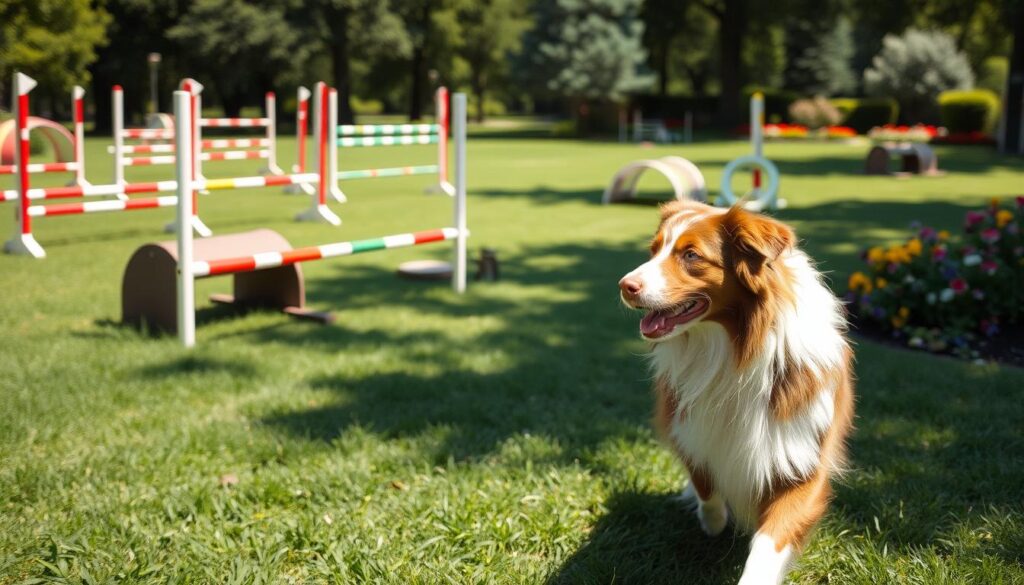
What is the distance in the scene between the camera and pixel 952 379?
5.01 m

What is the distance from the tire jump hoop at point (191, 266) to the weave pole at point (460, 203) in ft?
1.20

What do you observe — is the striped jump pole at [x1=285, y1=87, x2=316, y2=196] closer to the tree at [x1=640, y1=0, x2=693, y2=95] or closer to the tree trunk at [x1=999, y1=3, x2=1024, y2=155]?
the tree trunk at [x1=999, y1=3, x2=1024, y2=155]

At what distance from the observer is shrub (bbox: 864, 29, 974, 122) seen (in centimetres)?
3938

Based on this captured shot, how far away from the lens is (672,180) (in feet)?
39.6

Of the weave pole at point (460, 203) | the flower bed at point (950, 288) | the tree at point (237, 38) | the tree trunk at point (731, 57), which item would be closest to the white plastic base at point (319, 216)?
the weave pole at point (460, 203)

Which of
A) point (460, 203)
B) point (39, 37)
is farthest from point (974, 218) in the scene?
point (39, 37)

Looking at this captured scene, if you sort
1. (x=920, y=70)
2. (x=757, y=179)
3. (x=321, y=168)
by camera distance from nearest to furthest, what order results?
(x=321, y=168), (x=757, y=179), (x=920, y=70)

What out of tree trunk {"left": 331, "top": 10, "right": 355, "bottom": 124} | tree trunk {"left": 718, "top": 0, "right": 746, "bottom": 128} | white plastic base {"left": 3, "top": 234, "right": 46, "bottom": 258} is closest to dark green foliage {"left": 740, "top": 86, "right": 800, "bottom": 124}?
tree trunk {"left": 718, "top": 0, "right": 746, "bottom": 128}

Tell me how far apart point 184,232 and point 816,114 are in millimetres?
34730

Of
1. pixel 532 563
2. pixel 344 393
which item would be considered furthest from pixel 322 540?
pixel 344 393

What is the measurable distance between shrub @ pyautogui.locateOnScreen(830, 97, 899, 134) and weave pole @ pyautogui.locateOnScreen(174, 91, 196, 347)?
36362mm

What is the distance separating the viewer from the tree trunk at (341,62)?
3816 cm

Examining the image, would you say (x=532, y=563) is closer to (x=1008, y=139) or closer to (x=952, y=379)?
(x=952, y=379)

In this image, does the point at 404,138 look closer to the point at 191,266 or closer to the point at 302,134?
the point at 302,134
